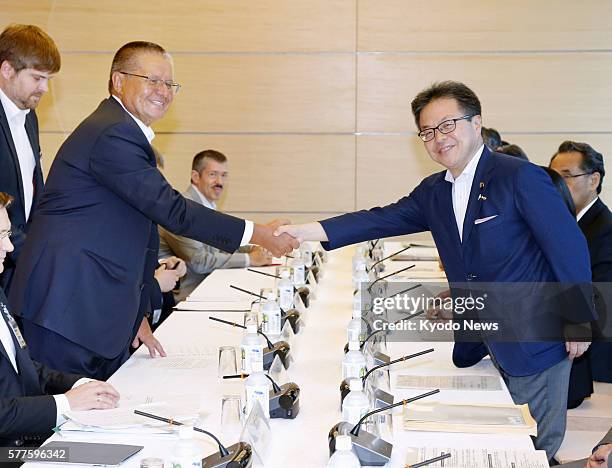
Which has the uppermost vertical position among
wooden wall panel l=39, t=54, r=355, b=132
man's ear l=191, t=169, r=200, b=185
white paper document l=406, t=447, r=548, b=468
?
wooden wall panel l=39, t=54, r=355, b=132

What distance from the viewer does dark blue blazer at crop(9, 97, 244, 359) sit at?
315 centimetres

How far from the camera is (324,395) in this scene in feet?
8.48

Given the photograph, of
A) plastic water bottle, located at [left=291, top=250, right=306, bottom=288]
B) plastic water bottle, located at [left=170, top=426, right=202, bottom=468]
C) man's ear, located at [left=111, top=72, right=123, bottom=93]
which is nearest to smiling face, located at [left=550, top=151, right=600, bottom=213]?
plastic water bottle, located at [left=291, top=250, right=306, bottom=288]

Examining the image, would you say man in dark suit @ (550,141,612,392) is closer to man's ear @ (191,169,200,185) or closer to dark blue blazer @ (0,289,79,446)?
dark blue blazer @ (0,289,79,446)

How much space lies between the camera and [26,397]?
2395 mm

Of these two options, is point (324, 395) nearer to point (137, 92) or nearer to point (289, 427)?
point (289, 427)

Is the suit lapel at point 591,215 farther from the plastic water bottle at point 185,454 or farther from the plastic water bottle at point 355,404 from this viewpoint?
the plastic water bottle at point 185,454

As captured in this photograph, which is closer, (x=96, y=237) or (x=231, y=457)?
(x=231, y=457)

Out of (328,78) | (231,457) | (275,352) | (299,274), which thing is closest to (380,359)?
(275,352)

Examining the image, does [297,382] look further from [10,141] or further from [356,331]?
[10,141]

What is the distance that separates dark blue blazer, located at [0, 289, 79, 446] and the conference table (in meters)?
0.14

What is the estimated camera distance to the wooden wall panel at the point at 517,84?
704 cm

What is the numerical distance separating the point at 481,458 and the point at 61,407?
1137mm

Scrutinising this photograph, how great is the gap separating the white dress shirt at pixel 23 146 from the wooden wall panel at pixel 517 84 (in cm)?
342
